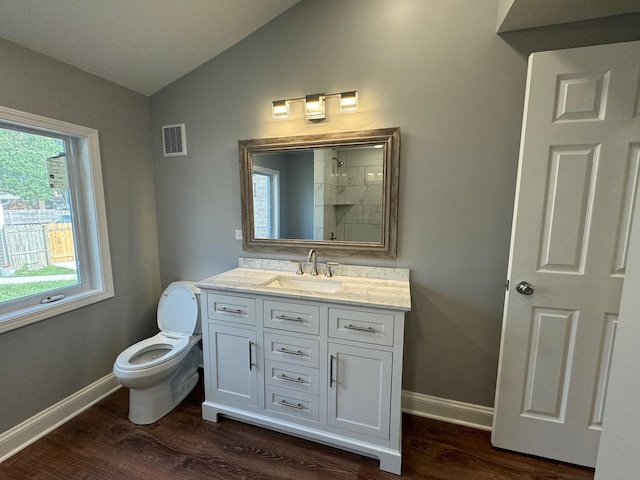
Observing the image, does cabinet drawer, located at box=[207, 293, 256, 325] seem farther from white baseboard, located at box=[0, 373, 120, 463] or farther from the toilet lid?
white baseboard, located at box=[0, 373, 120, 463]

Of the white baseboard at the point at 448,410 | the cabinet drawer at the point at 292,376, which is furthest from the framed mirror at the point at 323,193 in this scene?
the white baseboard at the point at 448,410

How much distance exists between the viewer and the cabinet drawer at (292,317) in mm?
1613

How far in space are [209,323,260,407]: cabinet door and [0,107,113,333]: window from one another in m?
1.03

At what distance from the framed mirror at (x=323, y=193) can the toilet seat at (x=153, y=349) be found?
849 millimetres

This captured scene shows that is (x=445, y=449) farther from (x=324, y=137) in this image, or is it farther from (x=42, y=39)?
(x=42, y=39)

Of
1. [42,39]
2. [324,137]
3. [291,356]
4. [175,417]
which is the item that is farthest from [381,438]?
[42,39]

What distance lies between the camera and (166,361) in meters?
1.87

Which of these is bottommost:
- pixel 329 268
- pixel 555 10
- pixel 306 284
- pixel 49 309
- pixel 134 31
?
pixel 49 309

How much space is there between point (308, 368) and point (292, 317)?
31 centimetres

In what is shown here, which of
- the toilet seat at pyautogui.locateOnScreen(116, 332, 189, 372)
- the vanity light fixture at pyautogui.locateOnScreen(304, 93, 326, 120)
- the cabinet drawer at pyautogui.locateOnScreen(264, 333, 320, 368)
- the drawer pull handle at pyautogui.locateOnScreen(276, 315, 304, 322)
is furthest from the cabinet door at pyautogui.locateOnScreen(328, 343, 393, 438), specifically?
the vanity light fixture at pyautogui.locateOnScreen(304, 93, 326, 120)

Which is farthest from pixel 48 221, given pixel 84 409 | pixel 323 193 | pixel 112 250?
pixel 323 193

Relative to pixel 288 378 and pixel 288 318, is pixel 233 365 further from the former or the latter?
pixel 288 318

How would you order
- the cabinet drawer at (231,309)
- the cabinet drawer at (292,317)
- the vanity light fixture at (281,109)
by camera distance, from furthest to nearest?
the vanity light fixture at (281,109), the cabinet drawer at (231,309), the cabinet drawer at (292,317)

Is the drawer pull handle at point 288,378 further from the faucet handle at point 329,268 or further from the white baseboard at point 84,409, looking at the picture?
the white baseboard at point 84,409
